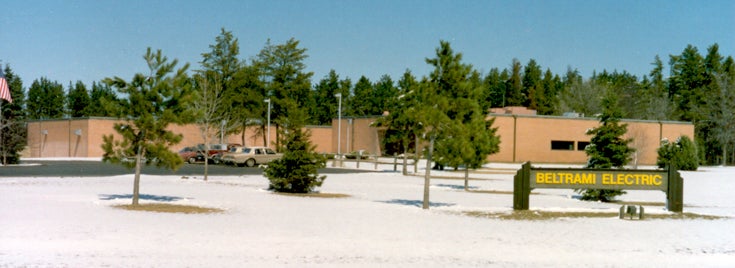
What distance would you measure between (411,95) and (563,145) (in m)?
48.5

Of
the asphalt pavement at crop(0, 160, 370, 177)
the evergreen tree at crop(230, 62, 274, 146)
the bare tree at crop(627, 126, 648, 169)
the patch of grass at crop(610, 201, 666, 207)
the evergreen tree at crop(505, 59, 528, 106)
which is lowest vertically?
the patch of grass at crop(610, 201, 666, 207)

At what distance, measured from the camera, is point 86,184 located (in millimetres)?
26359

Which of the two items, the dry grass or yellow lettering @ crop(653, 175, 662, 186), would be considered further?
yellow lettering @ crop(653, 175, 662, 186)

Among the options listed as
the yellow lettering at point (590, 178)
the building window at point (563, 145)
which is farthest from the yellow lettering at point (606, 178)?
the building window at point (563, 145)

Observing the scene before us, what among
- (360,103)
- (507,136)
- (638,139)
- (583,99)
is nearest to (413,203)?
(507,136)

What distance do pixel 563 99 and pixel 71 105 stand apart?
82370 mm

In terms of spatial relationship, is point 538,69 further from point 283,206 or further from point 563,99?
point 283,206

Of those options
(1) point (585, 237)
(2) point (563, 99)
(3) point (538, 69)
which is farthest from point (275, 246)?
(3) point (538, 69)

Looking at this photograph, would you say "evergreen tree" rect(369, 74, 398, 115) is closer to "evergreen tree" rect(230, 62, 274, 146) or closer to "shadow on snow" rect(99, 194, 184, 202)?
"evergreen tree" rect(230, 62, 274, 146)

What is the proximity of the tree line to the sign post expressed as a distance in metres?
2.22

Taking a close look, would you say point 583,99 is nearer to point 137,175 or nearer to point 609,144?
point 609,144

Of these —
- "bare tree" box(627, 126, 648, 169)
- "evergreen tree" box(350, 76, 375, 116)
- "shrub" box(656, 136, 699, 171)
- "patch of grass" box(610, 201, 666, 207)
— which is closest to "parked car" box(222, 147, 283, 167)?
"patch of grass" box(610, 201, 666, 207)

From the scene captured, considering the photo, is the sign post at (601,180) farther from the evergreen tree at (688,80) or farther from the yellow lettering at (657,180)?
the evergreen tree at (688,80)

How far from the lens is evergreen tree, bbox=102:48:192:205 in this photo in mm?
17750
